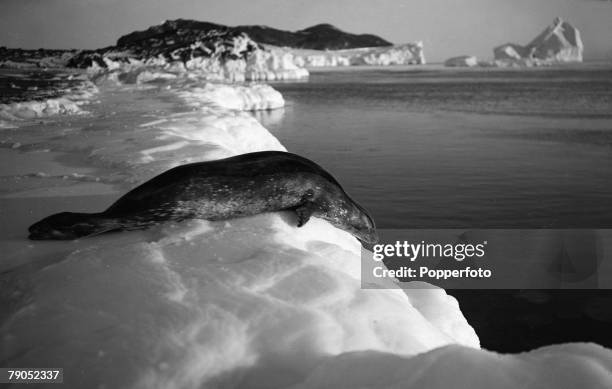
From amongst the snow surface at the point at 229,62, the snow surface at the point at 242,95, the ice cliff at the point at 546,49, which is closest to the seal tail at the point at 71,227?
the snow surface at the point at 242,95

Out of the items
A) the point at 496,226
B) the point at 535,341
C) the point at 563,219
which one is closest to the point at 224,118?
the point at 496,226

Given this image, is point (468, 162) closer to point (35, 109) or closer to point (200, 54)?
point (35, 109)

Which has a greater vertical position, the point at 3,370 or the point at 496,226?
the point at 3,370

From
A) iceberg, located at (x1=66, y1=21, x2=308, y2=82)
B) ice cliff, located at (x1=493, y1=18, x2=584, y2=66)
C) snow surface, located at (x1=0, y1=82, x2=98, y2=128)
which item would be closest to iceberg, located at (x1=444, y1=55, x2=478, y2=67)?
ice cliff, located at (x1=493, y1=18, x2=584, y2=66)

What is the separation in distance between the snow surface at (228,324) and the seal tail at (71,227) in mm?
101

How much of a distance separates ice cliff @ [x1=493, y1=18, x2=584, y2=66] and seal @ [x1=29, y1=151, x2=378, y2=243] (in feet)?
388

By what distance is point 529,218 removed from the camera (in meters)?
7.68

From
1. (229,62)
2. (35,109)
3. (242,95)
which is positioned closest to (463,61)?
(229,62)

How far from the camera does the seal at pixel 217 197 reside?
10.9 ft

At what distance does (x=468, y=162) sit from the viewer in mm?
12086

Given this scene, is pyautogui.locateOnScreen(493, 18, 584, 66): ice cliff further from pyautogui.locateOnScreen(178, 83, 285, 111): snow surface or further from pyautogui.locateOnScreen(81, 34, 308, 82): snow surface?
pyautogui.locateOnScreen(178, 83, 285, 111): snow surface

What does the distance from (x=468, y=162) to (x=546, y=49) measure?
11398 centimetres

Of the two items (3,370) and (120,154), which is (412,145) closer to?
(120,154)

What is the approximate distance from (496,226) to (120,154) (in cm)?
579
